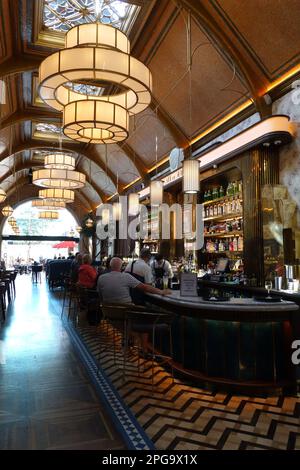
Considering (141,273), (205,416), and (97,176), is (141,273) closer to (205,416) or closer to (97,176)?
(205,416)

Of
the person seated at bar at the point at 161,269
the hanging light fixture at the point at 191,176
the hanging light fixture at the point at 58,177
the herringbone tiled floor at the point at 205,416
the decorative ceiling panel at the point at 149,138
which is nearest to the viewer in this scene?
the herringbone tiled floor at the point at 205,416

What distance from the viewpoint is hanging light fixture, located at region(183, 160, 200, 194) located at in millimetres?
4992

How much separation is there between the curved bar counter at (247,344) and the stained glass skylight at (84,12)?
18.6 feet

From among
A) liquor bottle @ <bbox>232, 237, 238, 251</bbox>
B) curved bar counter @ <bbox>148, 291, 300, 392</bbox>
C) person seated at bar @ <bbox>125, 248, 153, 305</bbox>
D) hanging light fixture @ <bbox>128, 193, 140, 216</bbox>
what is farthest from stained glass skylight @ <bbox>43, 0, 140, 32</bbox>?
curved bar counter @ <bbox>148, 291, 300, 392</bbox>

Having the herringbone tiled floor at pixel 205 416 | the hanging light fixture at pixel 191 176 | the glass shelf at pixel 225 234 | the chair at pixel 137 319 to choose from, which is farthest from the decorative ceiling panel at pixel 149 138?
the herringbone tiled floor at pixel 205 416

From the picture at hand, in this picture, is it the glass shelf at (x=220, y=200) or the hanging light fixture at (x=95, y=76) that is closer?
the hanging light fixture at (x=95, y=76)

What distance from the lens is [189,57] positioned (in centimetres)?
646

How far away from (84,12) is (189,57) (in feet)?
7.01

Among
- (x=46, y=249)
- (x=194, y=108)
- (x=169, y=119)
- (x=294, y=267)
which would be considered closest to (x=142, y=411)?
(x=294, y=267)

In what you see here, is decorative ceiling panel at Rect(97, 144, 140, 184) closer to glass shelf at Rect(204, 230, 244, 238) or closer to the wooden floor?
glass shelf at Rect(204, 230, 244, 238)

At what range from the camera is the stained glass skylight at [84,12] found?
6.31m

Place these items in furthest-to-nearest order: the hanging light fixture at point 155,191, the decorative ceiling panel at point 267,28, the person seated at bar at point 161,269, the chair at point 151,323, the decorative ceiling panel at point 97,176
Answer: the decorative ceiling panel at point 97,176 → the hanging light fixture at point 155,191 → the person seated at bar at point 161,269 → the decorative ceiling panel at point 267,28 → the chair at point 151,323

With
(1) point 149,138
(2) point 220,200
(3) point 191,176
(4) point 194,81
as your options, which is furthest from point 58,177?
(3) point 191,176

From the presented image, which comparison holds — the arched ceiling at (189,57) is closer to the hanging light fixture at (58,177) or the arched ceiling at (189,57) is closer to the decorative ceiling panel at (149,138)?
the decorative ceiling panel at (149,138)
